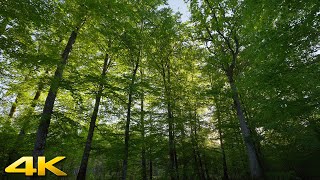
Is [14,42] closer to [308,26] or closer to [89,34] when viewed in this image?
[89,34]

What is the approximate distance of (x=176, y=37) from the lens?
17016 millimetres

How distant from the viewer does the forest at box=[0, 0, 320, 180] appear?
308 inches

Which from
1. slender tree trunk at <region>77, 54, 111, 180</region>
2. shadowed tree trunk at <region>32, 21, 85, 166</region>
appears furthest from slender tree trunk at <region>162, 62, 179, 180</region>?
shadowed tree trunk at <region>32, 21, 85, 166</region>

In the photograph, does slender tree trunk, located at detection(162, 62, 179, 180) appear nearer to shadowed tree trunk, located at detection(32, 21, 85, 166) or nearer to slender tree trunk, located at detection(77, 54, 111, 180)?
slender tree trunk, located at detection(77, 54, 111, 180)

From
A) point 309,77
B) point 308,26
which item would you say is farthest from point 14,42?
point 309,77

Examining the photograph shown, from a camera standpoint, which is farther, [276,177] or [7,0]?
[276,177]

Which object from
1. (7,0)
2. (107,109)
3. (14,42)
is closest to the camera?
(7,0)

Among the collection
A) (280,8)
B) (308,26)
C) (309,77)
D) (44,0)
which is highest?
(44,0)

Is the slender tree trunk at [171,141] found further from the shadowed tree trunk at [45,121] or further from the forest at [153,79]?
the shadowed tree trunk at [45,121]

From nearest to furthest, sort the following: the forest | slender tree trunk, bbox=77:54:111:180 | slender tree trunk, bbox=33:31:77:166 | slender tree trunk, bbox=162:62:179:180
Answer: the forest, slender tree trunk, bbox=33:31:77:166, slender tree trunk, bbox=77:54:111:180, slender tree trunk, bbox=162:62:179:180

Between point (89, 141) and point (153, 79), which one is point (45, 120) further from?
point (153, 79)

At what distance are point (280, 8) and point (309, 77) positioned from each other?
299cm

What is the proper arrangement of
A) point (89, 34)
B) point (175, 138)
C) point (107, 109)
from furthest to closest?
point (175, 138) < point (107, 109) < point (89, 34)

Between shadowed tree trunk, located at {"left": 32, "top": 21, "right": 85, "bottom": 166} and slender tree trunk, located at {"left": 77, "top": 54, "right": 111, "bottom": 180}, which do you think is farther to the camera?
slender tree trunk, located at {"left": 77, "top": 54, "right": 111, "bottom": 180}
